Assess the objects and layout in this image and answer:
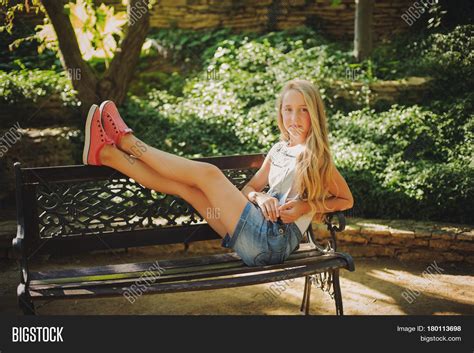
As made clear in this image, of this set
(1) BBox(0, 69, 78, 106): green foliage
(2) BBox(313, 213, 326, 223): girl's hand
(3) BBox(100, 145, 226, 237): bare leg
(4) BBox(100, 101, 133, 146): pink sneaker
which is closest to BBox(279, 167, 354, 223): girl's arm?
(2) BBox(313, 213, 326, 223): girl's hand

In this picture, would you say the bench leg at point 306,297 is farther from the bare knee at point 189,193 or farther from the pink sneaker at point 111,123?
the pink sneaker at point 111,123

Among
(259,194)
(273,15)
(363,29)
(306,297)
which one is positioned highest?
(273,15)

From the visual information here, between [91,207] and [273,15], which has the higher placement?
[273,15]

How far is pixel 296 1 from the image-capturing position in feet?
32.1

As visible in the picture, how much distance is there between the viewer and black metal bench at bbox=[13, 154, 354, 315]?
127 inches

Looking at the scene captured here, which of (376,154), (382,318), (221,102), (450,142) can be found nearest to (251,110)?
(221,102)

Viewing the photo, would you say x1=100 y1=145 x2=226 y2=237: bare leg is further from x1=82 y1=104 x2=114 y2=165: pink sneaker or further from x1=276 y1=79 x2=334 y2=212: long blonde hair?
x1=276 y1=79 x2=334 y2=212: long blonde hair

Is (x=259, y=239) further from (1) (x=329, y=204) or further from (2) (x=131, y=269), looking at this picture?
(2) (x=131, y=269)

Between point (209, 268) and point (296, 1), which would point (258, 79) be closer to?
point (296, 1)

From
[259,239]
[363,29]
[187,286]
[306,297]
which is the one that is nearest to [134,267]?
[187,286]

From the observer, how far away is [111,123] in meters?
3.56

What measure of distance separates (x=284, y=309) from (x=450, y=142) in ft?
11.1

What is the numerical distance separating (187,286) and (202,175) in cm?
79

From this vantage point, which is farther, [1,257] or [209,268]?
[1,257]
